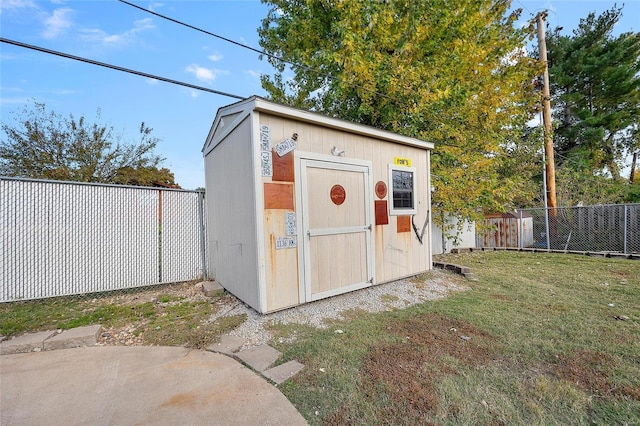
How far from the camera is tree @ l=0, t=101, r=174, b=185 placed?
27.0 ft

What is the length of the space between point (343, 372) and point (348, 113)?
24.0ft

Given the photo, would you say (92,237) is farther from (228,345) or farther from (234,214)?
(228,345)

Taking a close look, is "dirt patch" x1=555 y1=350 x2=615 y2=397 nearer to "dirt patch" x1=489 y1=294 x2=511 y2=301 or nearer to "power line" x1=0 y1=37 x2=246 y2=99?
"dirt patch" x1=489 y1=294 x2=511 y2=301

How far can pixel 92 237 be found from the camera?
4.74 meters

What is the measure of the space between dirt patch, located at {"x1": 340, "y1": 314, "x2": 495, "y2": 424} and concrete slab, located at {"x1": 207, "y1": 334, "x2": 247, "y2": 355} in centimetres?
132

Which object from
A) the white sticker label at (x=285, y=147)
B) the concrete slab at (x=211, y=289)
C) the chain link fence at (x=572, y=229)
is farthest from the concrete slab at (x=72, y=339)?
the chain link fence at (x=572, y=229)

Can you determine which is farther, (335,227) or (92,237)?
(92,237)

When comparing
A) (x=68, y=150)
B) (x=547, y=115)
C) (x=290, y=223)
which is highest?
(x=547, y=115)

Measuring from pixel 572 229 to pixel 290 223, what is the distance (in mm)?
9655

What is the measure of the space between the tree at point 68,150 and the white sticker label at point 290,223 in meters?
8.46

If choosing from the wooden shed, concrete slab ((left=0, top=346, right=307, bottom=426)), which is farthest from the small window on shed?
concrete slab ((left=0, top=346, right=307, bottom=426))

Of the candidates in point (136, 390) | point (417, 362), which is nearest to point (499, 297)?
point (417, 362)

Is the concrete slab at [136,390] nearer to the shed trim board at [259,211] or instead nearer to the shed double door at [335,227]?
the shed trim board at [259,211]

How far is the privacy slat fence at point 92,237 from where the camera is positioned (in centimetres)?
424
